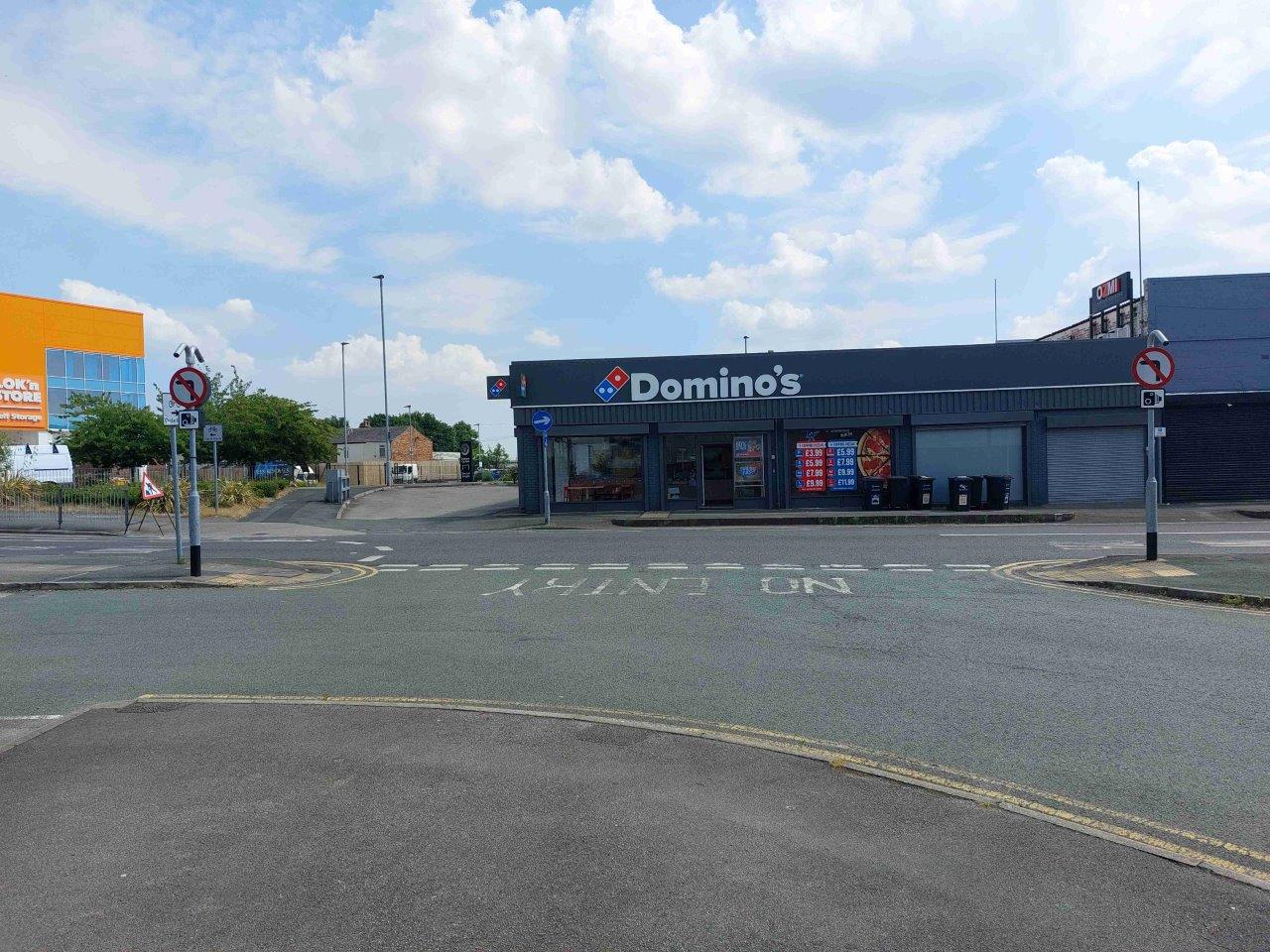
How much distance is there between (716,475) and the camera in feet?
103

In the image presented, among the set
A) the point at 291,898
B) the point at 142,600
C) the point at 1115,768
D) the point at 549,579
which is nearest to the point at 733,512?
the point at 549,579

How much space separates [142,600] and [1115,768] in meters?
12.4

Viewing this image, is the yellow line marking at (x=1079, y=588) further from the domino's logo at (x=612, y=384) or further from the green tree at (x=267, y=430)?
the green tree at (x=267, y=430)

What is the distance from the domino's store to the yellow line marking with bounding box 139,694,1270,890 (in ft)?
75.1

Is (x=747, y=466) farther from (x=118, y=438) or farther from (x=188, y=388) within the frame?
(x=118, y=438)

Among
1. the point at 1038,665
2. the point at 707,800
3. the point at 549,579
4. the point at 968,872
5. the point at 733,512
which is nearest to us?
the point at 968,872

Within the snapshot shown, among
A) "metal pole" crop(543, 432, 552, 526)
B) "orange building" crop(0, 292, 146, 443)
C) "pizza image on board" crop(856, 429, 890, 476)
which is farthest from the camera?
"orange building" crop(0, 292, 146, 443)

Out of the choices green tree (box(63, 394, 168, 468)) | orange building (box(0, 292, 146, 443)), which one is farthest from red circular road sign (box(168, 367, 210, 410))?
orange building (box(0, 292, 146, 443))

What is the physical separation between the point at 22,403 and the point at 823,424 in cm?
5537

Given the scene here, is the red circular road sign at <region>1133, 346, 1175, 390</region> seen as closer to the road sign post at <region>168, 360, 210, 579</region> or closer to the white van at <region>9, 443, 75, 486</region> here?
the road sign post at <region>168, 360, 210, 579</region>

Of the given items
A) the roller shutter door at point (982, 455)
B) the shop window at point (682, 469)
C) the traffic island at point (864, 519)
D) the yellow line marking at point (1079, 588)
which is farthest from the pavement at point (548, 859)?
the roller shutter door at point (982, 455)

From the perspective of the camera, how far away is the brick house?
339ft

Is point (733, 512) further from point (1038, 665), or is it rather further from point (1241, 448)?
point (1038, 665)

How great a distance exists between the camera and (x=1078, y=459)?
30250mm
